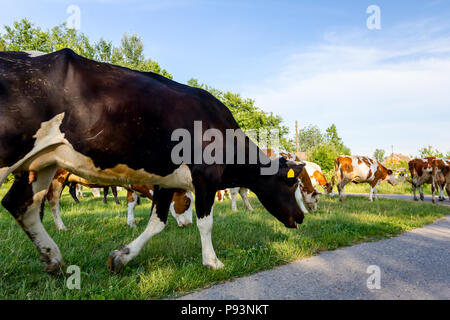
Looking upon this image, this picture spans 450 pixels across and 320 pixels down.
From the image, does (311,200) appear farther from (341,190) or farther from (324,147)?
(324,147)

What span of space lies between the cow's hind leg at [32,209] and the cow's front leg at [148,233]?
0.57 metres

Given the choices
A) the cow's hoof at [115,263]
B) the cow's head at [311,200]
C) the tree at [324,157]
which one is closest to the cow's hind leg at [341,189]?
the cow's head at [311,200]

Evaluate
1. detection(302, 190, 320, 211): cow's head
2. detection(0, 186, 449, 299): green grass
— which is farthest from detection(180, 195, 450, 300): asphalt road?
detection(302, 190, 320, 211): cow's head

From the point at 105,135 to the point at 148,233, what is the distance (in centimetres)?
138

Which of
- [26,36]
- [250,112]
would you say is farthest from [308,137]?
[26,36]

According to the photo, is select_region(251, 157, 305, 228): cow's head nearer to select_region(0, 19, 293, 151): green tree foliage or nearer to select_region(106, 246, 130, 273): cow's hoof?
select_region(106, 246, 130, 273): cow's hoof

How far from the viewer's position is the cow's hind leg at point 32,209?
2891 mm

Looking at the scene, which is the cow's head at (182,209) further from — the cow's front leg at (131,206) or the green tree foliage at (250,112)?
the green tree foliage at (250,112)

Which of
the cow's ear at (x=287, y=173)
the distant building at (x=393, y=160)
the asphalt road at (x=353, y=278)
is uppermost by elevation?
the distant building at (x=393, y=160)

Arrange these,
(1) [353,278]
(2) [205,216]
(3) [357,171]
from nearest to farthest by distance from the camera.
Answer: (1) [353,278] → (2) [205,216] → (3) [357,171]

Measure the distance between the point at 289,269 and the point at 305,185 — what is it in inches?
240

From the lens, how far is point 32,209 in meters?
2.95

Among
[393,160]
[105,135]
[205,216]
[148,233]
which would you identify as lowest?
[148,233]
